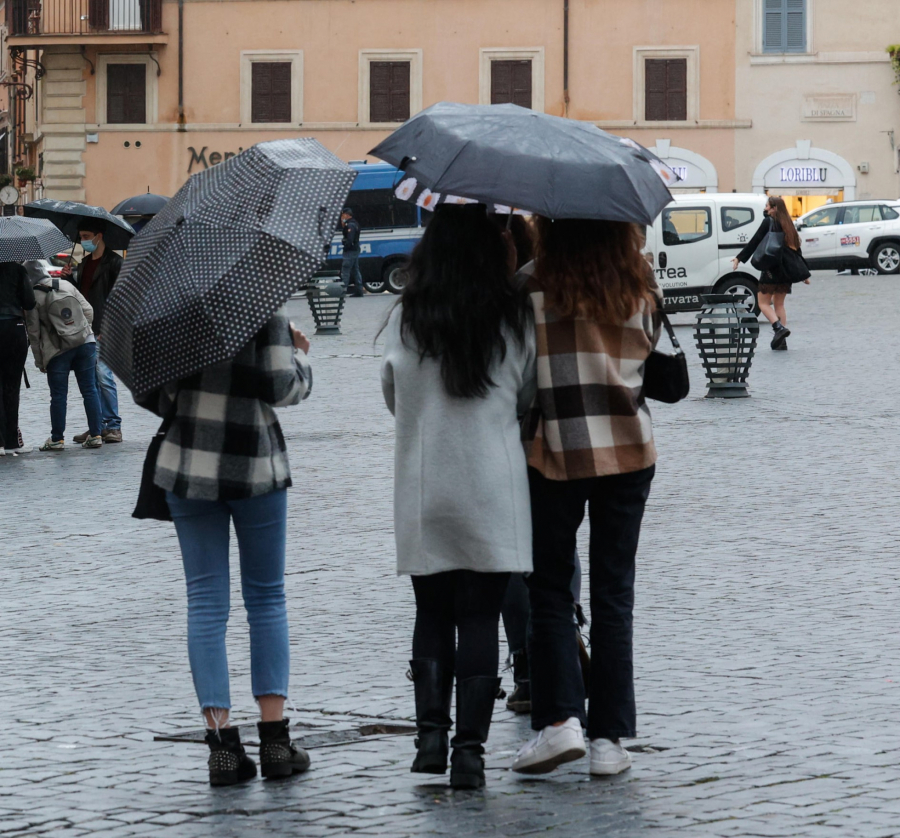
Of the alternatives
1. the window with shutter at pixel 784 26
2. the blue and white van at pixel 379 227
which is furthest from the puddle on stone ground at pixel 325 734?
the window with shutter at pixel 784 26

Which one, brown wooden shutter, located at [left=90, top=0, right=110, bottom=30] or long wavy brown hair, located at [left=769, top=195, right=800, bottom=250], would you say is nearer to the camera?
long wavy brown hair, located at [left=769, top=195, right=800, bottom=250]

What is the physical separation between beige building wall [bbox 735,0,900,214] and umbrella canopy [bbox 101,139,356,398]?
130ft

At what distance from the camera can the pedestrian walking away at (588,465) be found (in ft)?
14.9

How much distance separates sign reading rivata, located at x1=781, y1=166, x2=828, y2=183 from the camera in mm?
42969

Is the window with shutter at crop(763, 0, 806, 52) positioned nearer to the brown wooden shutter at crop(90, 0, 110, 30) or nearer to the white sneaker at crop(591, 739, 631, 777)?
the brown wooden shutter at crop(90, 0, 110, 30)

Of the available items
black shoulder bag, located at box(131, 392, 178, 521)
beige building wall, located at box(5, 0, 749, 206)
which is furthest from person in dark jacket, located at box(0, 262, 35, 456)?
beige building wall, located at box(5, 0, 749, 206)

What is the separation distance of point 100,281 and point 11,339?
741 mm

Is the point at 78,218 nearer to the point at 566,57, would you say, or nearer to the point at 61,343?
the point at 61,343

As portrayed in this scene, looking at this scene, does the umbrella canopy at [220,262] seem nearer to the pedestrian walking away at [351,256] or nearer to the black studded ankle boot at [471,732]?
the black studded ankle boot at [471,732]

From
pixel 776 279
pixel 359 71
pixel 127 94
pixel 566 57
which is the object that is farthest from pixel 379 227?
pixel 776 279

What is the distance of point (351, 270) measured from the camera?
34.2 meters

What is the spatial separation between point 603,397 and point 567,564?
1.49 feet

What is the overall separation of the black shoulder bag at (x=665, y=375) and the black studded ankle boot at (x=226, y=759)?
55.1 inches

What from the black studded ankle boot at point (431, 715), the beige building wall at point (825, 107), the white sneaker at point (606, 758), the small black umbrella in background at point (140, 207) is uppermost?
the beige building wall at point (825, 107)
